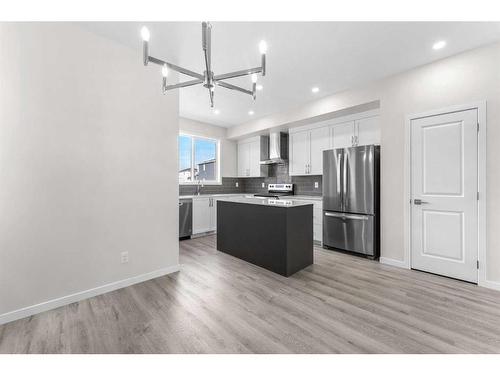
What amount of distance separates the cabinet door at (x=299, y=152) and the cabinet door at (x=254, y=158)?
3.30ft

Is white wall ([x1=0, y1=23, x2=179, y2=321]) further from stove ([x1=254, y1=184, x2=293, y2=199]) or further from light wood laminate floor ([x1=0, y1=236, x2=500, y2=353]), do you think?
stove ([x1=254, y1=184, x2=293, y2=199])

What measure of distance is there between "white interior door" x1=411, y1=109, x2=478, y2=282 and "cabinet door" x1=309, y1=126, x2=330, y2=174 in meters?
1.64

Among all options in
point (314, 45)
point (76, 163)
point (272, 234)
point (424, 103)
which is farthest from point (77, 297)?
point (424, 103)

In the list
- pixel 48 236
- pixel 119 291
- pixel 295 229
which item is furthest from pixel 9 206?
pixel 295 229

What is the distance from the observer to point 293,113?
4.64 m

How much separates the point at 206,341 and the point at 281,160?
4263 millimetres

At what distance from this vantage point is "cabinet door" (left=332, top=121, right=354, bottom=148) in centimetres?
417

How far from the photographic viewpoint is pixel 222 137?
20.6 ft

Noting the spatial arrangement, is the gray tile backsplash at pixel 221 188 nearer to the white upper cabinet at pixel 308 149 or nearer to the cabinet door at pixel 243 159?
the cabinet door at pixel 243 159

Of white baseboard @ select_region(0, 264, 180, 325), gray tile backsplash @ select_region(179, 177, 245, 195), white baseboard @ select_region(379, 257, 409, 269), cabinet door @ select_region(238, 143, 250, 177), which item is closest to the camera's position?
white baseboard @ select_region(0, 264, 180, 325)

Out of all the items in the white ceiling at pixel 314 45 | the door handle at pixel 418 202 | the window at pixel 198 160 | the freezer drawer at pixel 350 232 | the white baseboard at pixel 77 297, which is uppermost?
the white ceiling at pixel 314 45

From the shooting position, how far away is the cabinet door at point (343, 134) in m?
4.17

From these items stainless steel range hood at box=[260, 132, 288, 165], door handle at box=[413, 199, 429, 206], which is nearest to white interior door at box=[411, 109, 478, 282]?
door handle at box=[413, 199, 429, 206]

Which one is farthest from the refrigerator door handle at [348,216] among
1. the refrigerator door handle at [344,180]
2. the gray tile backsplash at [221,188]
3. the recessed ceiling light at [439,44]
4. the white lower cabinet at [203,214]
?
the gray tile backsplash at [221,188]
